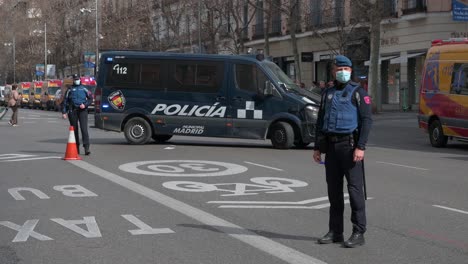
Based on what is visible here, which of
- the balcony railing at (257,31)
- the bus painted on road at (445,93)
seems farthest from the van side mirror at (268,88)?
the balcony railing at (257,31)

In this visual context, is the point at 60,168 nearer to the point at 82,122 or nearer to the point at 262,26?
the point at 82,122

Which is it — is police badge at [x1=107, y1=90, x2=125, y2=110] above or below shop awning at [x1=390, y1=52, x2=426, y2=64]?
below

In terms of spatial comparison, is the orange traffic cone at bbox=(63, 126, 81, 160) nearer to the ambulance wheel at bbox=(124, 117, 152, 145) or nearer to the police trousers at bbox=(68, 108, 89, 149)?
the police trousers at bbox=(68, 108, 89, 149)

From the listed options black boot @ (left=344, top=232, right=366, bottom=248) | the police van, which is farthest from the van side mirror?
black boot @ (left=344, top=232, right=366, bottom=248)

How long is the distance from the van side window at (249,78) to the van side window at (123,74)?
279 cm

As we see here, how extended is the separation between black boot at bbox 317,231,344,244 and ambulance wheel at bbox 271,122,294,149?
34.8 feet

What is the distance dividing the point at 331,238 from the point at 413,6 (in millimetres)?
32023

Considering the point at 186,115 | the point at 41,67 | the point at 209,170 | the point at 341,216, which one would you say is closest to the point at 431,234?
the point at 341,216

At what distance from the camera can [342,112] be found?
7.07m

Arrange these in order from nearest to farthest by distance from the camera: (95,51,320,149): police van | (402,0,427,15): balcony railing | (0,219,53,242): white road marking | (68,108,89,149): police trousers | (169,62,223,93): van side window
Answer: (0,219,53,242): white road marking
(68,108,89,149): police trousers
(95,51,320,149): police van
(169,62,223,93): van side window
(402,0,427,15): balcony railing

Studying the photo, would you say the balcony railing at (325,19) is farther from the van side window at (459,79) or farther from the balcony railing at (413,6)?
the van side window at (459,79)

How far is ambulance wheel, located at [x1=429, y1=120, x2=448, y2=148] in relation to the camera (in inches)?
793

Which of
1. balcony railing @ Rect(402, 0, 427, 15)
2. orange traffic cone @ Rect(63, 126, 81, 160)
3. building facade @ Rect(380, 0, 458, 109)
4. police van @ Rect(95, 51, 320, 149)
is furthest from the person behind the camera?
balcony railing @ Rect(402, 0, 427, 15)

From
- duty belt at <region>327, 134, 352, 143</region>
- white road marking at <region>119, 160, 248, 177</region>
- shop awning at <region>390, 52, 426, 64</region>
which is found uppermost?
shop awning at <region>390, 52, 426, 64</region>
